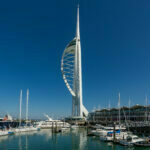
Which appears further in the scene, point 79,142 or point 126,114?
point 126,114

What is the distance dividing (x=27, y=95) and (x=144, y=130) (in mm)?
41389

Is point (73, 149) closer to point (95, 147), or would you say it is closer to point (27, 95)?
point (95, 147)

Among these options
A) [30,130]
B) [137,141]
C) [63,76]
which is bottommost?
[30,130]

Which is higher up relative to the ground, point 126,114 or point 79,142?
point 79,142

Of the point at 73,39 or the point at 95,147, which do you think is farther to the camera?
the point at 73,39

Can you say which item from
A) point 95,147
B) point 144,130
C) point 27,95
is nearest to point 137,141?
point 95,147

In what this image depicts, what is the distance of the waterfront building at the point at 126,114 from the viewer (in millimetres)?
68938

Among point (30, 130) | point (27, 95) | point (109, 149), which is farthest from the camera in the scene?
point (27, 95)

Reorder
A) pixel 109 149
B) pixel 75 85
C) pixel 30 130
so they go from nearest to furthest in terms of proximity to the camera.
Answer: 1. pixel 109 149
2. pixel 30 130
3. pixel 75 85

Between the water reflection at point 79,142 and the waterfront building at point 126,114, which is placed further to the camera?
the waterfront building at point 126,114

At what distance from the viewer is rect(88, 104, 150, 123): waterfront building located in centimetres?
6894

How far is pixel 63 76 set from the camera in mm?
92250

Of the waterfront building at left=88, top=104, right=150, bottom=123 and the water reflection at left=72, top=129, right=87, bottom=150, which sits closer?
the water reflection at left=72, top=129, right=87, bottom=150

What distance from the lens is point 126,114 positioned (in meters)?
79.2
